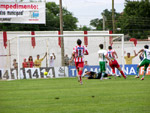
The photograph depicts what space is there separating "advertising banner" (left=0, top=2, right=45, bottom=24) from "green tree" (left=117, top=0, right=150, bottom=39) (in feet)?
126

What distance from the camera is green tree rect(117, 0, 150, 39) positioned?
73.3 m

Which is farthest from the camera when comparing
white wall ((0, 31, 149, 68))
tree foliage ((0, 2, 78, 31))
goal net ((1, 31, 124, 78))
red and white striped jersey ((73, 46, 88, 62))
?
tree foliage ((0, 2, 78, 31))

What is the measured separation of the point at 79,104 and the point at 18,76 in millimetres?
16860

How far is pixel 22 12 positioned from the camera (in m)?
34.8

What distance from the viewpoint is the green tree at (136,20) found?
73312mm

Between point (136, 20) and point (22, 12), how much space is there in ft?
148

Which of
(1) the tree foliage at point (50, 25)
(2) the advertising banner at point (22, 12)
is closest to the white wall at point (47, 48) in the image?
(2) the advertising banner at point (22, 12)

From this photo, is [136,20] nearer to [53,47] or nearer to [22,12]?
[22,12]

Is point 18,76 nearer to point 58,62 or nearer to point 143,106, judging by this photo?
point 58,62

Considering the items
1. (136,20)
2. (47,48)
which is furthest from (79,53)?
(136,20)

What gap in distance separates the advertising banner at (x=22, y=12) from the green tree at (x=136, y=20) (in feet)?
126

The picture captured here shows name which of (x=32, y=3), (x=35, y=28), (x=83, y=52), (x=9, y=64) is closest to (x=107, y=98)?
(x=83, y=52)

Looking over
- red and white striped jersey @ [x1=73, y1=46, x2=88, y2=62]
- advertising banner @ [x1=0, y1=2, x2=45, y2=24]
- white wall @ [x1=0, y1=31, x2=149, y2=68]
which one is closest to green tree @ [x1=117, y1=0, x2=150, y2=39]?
advertising banner @ [x1=0, y1=2, x2=45, y2=24]

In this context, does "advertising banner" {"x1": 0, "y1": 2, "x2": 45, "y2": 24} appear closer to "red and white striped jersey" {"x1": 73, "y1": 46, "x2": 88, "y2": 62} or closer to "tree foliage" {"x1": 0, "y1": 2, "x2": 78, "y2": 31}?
"red and white striped jersey" {"x1": 73, "y1": 46, "x2": 88, "y2": 62}
